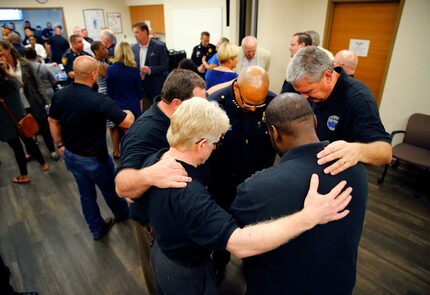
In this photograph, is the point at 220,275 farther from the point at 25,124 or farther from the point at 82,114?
the point at 25,124

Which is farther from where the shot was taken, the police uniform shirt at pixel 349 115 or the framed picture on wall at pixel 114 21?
the framed picture on wall at pixel 114 21

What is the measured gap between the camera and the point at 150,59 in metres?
4.66

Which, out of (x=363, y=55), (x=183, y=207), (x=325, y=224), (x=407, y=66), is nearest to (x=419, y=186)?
(x=407, y=66)

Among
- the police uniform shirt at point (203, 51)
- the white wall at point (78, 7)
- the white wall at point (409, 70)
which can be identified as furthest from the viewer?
the white wall at point (78, 7)

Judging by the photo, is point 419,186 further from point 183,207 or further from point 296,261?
point 183,207

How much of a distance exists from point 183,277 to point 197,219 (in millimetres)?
470

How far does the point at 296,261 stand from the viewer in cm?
108

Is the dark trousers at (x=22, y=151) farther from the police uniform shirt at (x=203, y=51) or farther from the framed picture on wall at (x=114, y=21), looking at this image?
the framed picture on wall at (x=114, y=21)

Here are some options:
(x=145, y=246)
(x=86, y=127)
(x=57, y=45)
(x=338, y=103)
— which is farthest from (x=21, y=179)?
(x=57, y=45)

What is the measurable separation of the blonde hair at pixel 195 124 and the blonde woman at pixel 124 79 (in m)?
2.76

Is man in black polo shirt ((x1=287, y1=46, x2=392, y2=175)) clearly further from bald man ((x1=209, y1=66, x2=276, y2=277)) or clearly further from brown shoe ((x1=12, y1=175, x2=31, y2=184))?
brown shoe ((x1=12, y1=175, x2=31, y2=184))

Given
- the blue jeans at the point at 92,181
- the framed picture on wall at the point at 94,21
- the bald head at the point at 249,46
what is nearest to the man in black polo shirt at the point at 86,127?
the blue jeans at the point at 92,181

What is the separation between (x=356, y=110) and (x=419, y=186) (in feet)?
9.09

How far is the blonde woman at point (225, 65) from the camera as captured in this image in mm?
2823
